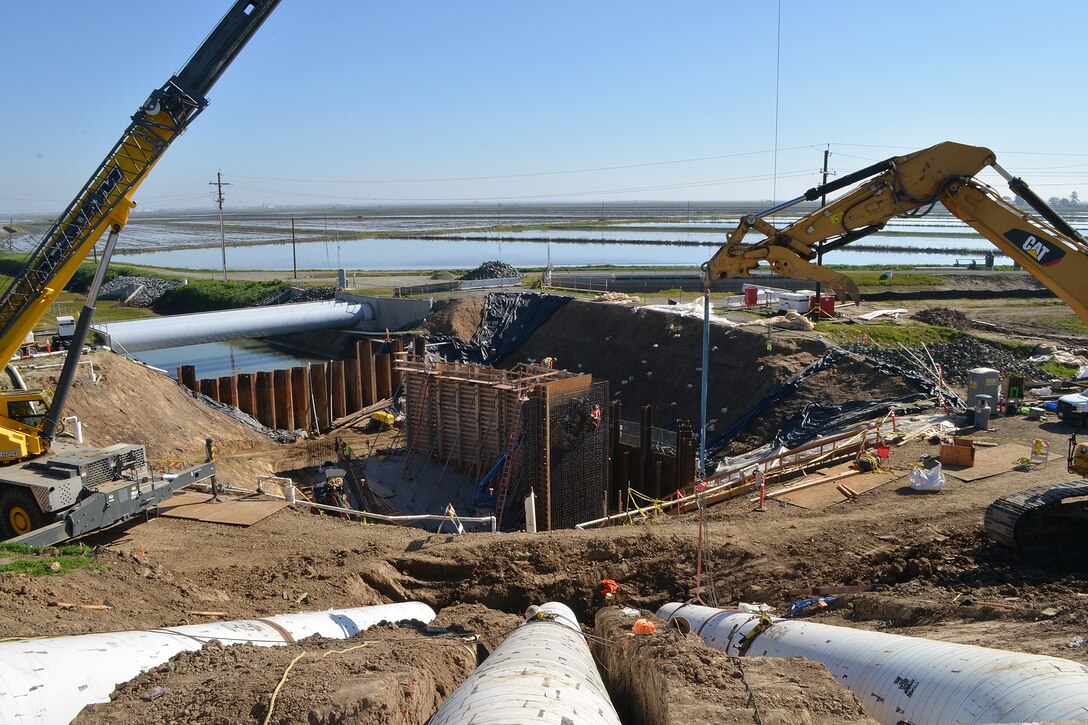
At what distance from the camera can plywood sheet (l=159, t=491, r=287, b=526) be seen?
14.8 meters

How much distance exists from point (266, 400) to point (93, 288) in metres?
13.8

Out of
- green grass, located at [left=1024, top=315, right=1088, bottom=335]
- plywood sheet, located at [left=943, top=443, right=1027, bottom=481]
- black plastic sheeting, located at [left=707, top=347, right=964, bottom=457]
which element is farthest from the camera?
green grass, located at [left=1024, top=315, right=1088, bottom=335]

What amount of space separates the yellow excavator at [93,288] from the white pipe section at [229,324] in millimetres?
16225

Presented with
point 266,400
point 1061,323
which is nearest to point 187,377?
point 266,400

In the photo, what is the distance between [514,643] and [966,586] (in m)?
6.55

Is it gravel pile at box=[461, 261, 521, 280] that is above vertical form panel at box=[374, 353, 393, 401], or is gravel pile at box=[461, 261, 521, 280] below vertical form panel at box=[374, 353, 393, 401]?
above

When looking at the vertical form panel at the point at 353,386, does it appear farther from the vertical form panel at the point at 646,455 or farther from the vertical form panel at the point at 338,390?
the vertical form panel at the point at 646,455

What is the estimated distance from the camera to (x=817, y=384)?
2416 centimetres

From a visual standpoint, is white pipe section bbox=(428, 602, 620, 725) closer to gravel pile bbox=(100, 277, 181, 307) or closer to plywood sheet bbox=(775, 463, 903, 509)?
plywood sheet bbox=(775, 463, 903, 509)

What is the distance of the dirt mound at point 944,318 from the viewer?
102 feet

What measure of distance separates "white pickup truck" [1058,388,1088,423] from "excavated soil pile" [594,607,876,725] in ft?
48.9

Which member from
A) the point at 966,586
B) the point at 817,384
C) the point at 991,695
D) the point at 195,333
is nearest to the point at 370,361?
the point at 195,333

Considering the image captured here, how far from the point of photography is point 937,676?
20.7 ft

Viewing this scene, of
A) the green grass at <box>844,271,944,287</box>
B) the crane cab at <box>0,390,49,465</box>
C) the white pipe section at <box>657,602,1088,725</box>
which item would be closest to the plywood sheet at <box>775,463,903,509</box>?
the white pipe section at <box>657,602,1088,725</box>
